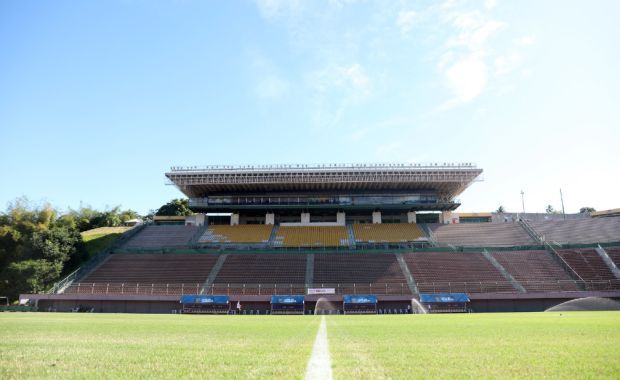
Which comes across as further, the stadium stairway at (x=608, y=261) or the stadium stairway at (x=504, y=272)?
the stadium stairway at (x=608, y=261)

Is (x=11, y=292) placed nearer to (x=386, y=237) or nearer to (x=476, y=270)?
(x=386, y=237)

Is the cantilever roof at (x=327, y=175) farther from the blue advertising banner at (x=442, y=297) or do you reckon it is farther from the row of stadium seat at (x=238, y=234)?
the blue advertising banner at (x=442, y=297)

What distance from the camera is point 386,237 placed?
52906mm

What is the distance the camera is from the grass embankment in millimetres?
52800

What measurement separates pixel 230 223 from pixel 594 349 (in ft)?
189

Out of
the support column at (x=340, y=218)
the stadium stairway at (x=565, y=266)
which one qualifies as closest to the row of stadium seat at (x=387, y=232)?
the support column at (x=340, y=218)

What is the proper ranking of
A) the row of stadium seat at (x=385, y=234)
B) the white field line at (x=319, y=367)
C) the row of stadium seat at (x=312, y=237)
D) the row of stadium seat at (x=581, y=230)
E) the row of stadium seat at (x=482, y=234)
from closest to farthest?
the white field line at (x=319, y=367) < the row of stadium seat at (x=581, y=230) < the row of stadium seat at (x=385, y=234) < the row of stadium seat at (x=482, y=234) < the row of stadium seat at (x=312, y=237)

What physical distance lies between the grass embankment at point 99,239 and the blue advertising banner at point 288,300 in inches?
1168

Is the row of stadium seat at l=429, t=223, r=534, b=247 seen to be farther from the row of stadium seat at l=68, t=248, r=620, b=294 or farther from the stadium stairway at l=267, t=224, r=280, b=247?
the stadium stairway at l=267, t=224, r=280, b=247

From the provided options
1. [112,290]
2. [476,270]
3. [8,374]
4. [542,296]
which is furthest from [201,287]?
[8,374]

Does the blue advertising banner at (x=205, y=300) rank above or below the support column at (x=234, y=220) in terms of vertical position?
below

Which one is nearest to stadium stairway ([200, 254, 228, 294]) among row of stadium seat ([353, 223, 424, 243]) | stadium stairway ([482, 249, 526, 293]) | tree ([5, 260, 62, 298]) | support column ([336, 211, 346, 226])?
tree ([5, 260, 62, 298])

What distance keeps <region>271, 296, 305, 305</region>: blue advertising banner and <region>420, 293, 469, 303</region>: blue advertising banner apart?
38.3 feet

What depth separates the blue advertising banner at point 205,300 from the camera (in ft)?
120
